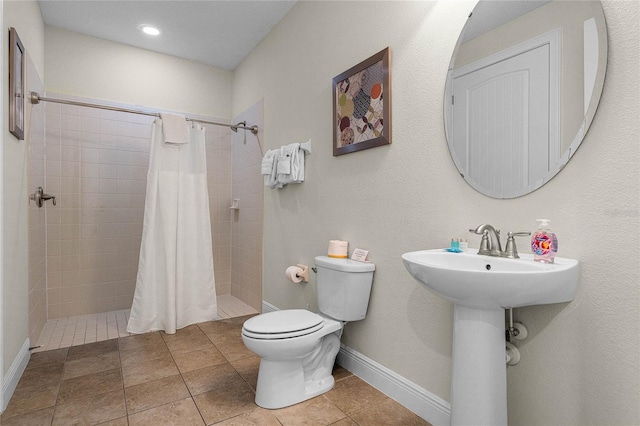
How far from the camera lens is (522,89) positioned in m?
1.28

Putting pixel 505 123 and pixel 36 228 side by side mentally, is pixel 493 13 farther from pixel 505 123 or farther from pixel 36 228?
pixel 36 228

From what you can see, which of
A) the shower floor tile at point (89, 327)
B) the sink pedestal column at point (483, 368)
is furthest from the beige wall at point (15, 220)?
the sink pedestal column at point (483, 368)

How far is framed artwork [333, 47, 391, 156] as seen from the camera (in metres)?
1.83

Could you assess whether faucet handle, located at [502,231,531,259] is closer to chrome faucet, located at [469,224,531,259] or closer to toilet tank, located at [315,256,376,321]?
chrome faucet, located at [469,224,531,259]

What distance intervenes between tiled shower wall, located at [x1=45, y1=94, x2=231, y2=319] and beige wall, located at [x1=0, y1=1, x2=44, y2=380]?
670mm

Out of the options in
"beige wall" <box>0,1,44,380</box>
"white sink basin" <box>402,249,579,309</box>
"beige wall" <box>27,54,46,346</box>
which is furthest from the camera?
"beige wall" <box>27,54,46,346</box>

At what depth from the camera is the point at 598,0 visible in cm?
109

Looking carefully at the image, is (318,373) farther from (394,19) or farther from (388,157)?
(394,19)

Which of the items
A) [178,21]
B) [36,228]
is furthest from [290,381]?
[178,21]

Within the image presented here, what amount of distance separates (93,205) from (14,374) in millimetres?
1626

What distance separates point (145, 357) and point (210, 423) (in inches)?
37.6

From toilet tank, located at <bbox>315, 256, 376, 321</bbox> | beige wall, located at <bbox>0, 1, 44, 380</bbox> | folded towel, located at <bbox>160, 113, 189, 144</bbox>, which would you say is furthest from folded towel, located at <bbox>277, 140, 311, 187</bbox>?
beige wall, located at <bbox>0, 1, 44, 380</bbox>

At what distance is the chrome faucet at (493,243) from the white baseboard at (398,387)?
2.43 ft

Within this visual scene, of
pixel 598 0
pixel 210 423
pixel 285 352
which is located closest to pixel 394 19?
pixel 598 0
